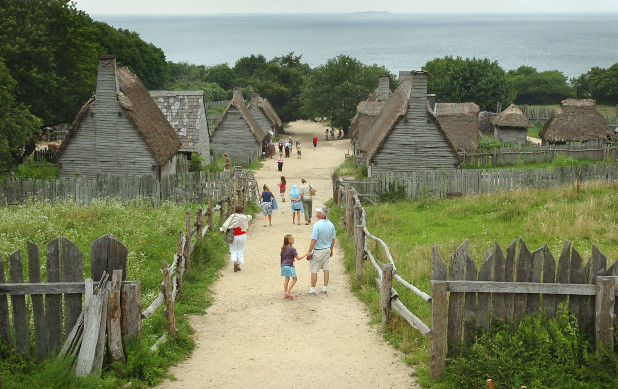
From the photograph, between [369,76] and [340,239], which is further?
[369,76]

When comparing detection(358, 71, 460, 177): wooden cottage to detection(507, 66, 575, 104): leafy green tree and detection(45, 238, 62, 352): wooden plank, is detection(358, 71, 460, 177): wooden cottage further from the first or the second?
detection(507, 66, 575, 104): leafy green tree

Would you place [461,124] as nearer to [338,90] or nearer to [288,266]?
[338,90]

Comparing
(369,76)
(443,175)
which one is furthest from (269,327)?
(369,76)

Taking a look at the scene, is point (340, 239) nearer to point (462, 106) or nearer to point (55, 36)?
point (55, 36)

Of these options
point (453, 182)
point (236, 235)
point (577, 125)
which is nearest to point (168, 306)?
point (236, 235)

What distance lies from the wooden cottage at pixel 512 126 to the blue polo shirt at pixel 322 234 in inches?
1692

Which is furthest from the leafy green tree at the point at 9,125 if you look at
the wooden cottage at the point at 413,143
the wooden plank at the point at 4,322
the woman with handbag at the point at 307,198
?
the wooden plank at the point at 4,322

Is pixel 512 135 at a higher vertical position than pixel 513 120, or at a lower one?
lower

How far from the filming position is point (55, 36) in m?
38.0

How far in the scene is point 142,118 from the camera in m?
28.8

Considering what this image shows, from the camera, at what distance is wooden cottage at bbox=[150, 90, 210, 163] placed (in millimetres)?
37938

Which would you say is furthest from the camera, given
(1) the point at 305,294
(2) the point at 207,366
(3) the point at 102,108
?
(3) the point at 102,108

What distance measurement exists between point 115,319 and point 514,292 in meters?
4.70

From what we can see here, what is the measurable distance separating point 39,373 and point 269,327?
13.5ft
